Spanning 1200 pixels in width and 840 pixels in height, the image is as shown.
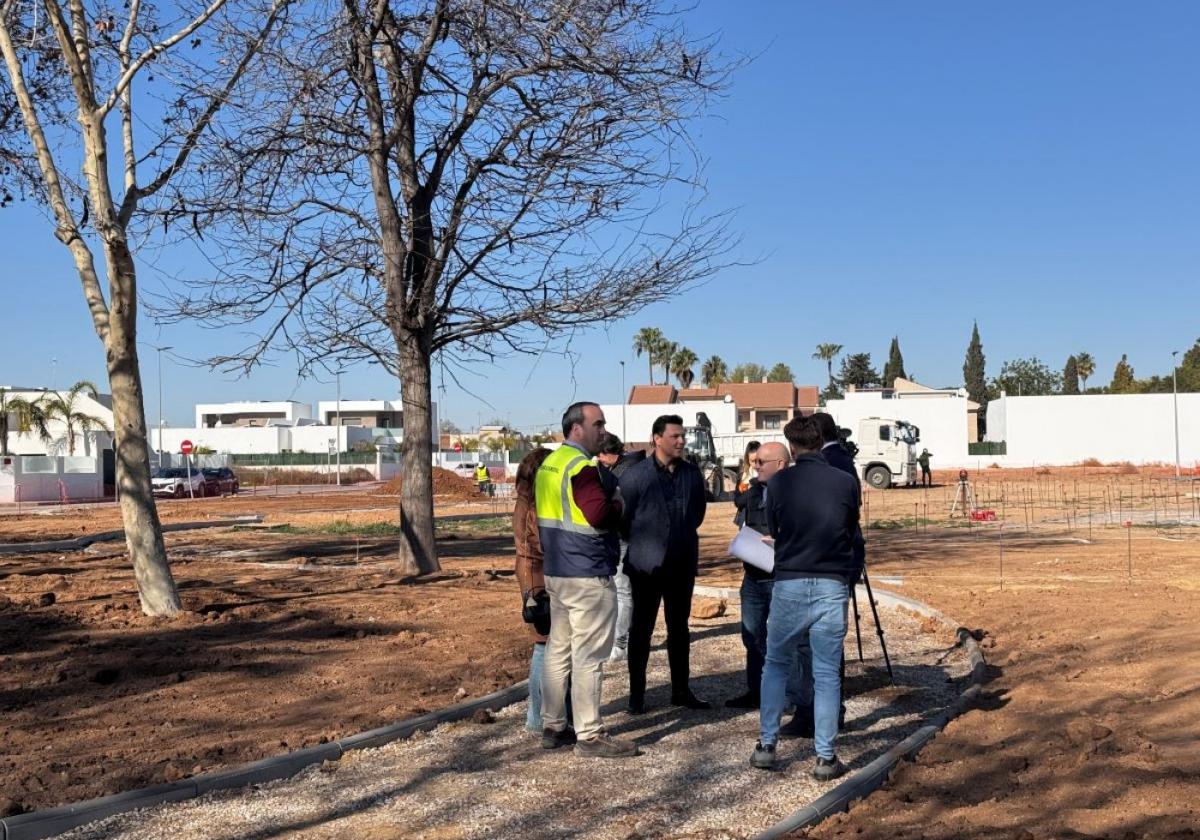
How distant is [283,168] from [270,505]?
3290cm

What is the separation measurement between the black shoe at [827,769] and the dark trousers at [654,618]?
5.98ft

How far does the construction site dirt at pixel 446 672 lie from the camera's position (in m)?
5.92

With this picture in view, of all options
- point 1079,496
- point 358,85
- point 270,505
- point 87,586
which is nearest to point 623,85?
point 358,85

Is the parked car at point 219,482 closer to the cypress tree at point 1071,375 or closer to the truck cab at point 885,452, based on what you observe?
the truck cab at point 885,452

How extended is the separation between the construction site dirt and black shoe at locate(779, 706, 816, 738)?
77 centimetres

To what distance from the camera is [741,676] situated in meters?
9.31

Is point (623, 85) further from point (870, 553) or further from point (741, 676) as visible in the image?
point (870, 553)

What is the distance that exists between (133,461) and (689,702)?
6.07 metres

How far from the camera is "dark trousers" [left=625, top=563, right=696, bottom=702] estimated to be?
784cm

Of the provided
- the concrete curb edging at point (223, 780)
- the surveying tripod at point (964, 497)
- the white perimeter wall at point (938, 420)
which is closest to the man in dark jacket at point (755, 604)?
the concrete curb edging at point (223, 780)

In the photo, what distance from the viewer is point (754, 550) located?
7352 mm

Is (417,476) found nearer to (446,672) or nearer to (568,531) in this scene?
(446,672)

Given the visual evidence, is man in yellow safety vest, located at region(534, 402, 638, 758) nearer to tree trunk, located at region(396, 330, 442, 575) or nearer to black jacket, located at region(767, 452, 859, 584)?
black jacket, located at region(767, 452, 859, 584)

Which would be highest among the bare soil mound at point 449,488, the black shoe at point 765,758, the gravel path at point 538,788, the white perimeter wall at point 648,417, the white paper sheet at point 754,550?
the white perimeter wall at point 648,417
